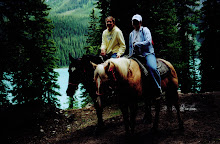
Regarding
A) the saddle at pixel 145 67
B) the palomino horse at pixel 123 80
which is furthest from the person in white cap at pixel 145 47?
the palomino horse at pixel 123 80

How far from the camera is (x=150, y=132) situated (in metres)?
5.30

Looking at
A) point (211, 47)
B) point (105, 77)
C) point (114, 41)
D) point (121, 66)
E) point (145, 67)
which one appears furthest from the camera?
point (211, 47)

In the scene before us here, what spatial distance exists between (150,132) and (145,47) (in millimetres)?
2718

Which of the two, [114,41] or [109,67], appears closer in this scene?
[109,67]

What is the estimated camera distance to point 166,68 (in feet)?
17.2

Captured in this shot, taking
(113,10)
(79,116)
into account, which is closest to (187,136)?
(79,116)

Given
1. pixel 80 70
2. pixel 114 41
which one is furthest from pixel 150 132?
pixel 114 41

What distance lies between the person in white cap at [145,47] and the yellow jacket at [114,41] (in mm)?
569

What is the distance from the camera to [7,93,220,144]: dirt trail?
15.3ft

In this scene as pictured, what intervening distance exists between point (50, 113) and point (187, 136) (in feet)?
22.8

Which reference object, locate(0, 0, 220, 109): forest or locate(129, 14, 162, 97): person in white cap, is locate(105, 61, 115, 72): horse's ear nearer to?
locate(129, 14, 162, 97): person in white cap

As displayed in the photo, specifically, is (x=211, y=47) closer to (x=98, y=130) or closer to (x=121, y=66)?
(x=98, y=130)

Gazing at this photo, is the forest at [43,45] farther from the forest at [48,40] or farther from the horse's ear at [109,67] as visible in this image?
the horse's ear at [109,67]

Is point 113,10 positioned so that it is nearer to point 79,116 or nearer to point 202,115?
point 79,116
